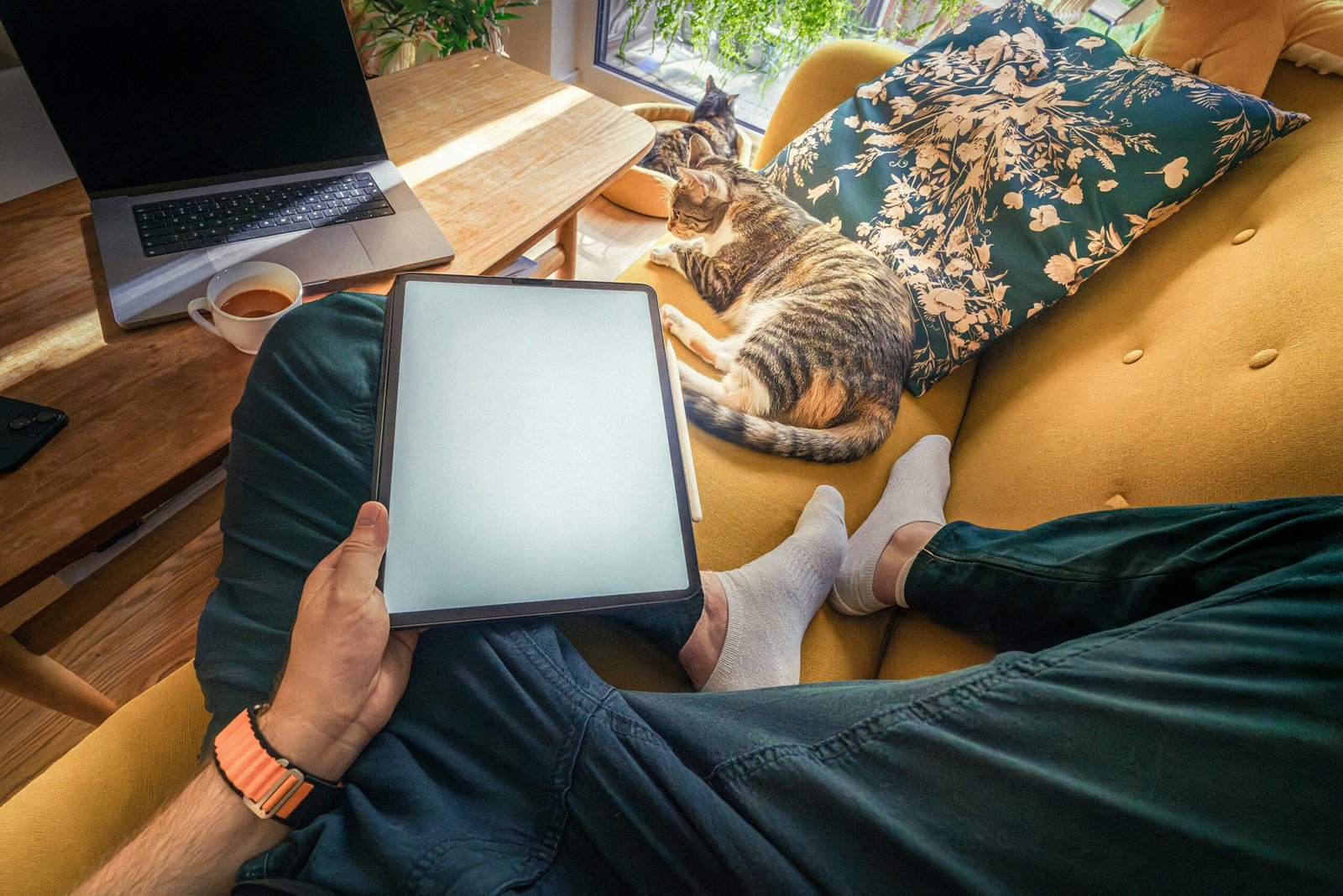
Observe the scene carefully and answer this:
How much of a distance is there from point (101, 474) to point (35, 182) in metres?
0.58

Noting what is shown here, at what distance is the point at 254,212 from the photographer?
33.5 inches

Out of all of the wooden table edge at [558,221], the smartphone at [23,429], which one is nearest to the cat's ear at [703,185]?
the wooden table edge at [558,221]

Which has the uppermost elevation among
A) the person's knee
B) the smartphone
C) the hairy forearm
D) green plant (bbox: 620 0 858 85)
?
green plant (bbox: 620 0 858 85)

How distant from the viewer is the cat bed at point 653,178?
1838 millimetres

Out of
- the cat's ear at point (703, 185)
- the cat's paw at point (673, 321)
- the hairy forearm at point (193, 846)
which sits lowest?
the hairy forearm at point (193, 846)

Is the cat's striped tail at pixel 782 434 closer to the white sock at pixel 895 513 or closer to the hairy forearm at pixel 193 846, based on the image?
the white sock at pixel 895 513

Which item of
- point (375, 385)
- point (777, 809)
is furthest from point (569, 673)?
point (375, 385)

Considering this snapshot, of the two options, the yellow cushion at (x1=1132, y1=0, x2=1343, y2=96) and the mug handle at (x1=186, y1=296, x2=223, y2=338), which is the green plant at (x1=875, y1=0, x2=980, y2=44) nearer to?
the yellow cushion at (x1=1132, y1=0, x2=1343, y2=96)

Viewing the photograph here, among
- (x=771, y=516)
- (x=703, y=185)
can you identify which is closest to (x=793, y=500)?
(x=771, y=516)

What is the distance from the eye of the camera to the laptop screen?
0.72 m

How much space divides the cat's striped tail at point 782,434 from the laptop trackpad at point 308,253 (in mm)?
515

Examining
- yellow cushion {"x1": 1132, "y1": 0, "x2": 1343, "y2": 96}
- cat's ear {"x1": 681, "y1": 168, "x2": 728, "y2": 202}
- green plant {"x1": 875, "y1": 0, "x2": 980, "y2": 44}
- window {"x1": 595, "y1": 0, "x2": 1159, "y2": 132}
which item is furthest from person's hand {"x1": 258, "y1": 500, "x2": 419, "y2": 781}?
green plant {"x1": 875, "y1": 0, "x2": 980, "y2": 44}

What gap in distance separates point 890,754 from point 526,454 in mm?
451

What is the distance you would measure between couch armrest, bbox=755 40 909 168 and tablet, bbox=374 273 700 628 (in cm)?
75
